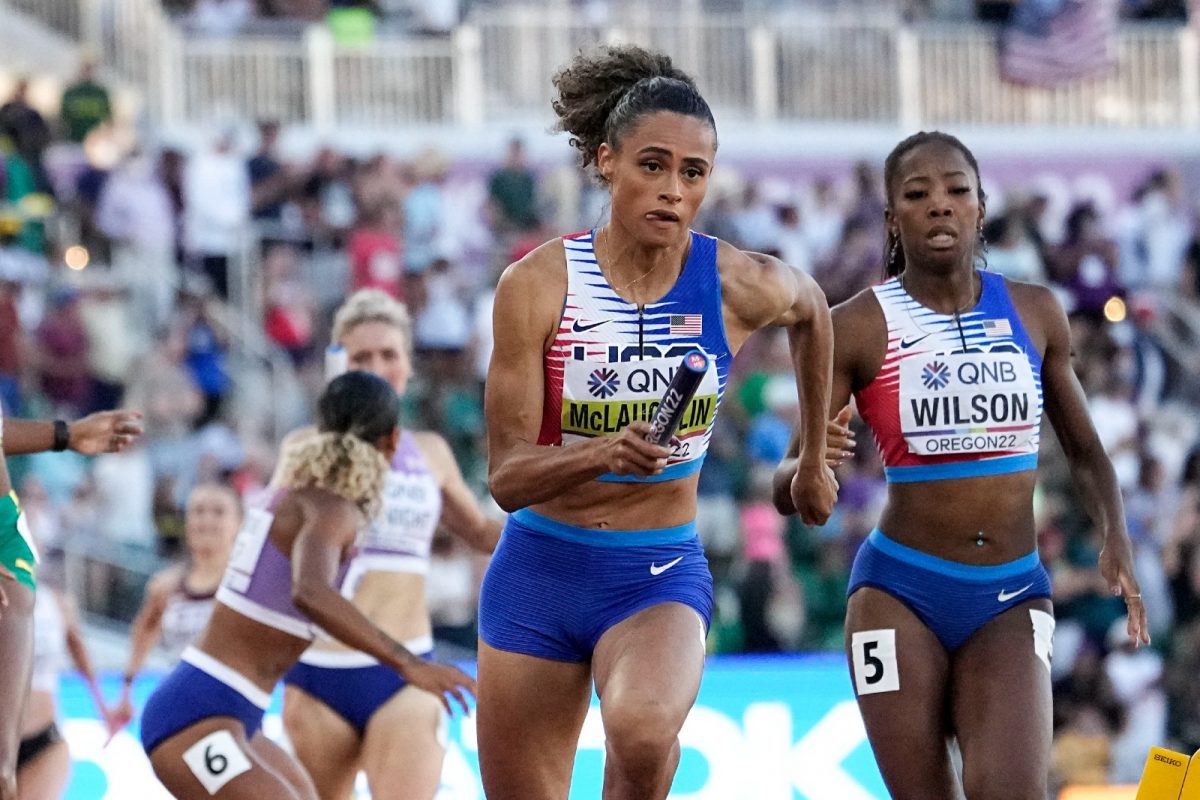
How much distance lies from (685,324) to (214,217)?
1150cm

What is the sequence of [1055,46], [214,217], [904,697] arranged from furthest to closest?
1. [1055,46]
2. [214,217]
3. [904,697]

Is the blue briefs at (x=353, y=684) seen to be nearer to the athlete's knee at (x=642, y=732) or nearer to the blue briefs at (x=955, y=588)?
the blue briefs at (x=955, y=588)

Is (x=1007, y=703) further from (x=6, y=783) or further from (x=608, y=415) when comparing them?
(x=6, y=783)

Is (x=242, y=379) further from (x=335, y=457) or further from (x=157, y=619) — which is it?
→ (x=335, y=457)

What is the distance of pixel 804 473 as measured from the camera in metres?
6.26

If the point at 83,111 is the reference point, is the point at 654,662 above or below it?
below

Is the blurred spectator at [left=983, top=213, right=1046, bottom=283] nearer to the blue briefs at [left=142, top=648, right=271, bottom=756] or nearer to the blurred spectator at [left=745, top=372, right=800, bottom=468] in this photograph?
the blurred spectator at [left=745, top=372, right=800, bottom=468]

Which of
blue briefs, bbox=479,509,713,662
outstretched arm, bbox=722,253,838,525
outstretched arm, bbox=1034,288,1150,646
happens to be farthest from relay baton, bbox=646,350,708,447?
outstretched arm, bbox=1034,288,1150,646

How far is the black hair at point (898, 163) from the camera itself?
682 cm

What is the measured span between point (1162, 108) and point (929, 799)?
1922 centimetres

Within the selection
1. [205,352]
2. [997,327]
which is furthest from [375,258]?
[997,327]

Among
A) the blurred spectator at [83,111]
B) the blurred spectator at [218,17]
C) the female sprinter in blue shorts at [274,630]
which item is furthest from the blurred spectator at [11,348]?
the blurred spectator at [218,17]

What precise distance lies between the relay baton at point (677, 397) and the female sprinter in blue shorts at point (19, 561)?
2.51m

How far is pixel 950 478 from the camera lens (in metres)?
6.71
